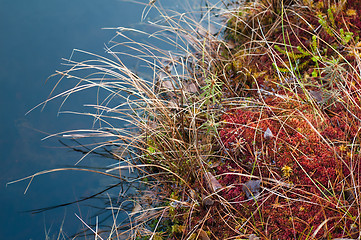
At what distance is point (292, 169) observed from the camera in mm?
1873

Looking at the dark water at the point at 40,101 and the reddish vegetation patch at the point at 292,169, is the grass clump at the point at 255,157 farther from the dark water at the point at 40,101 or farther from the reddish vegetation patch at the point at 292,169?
the dark water at the point at 40,101

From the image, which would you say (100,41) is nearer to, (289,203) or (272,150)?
(272,150)

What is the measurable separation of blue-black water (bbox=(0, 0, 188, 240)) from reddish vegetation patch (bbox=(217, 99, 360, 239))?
0.85m

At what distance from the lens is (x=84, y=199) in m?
2.05

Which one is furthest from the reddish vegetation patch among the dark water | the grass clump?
the dark water

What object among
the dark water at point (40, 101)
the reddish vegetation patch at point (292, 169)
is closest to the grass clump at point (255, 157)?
the reddish vegetation patch at point (292, 169)

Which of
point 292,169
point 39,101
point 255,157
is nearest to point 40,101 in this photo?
point 39,101

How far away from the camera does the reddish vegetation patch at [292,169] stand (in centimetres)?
169

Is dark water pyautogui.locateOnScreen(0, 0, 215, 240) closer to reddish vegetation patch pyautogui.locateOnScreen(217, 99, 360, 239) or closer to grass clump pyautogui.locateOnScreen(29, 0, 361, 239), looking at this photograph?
grass clump pyautogui.locateOnScreen(29, 0, 361, 239)

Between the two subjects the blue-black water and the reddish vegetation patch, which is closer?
the reddish vegetation patch

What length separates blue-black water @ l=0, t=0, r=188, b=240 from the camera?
6.46ft

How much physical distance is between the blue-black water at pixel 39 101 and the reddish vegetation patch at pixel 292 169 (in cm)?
85

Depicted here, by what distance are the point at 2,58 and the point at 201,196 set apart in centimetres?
181

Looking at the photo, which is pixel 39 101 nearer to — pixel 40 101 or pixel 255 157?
pixel 40 101
